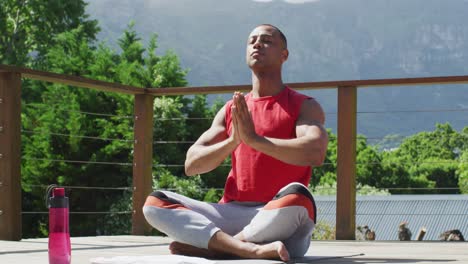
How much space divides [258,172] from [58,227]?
68cm

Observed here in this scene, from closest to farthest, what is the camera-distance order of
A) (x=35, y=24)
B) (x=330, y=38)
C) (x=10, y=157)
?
(x=10, y=157) < (x=35, y=24) < (x=330, y=38)

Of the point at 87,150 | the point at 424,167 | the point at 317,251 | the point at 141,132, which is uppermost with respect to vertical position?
the point at 141,132

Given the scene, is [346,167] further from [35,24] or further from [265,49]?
[35,24]

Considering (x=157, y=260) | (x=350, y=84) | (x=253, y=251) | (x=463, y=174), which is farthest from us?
(x=463, y=174)

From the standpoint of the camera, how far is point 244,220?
8.08 feet

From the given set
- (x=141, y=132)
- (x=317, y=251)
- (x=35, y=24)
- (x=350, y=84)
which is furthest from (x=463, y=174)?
(x=317, y=251)

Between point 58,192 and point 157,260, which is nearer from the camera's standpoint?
point 58,192

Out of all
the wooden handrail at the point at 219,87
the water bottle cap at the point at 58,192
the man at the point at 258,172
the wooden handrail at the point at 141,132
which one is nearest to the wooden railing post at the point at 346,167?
the wooden handrail at the point at 141,132

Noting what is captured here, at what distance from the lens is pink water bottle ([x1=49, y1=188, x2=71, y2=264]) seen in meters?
2.03

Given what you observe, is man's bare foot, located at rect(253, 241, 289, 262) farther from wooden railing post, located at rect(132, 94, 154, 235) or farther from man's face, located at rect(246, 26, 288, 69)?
wooden railing post, located at rect(132, 94, 154, 235)

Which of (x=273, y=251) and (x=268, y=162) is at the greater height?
(x=268, y=162)

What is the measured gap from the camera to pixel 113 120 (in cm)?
1188

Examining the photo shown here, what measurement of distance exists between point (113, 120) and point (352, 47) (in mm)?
67548

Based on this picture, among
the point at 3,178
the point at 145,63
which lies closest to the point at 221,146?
the point at 3,178
